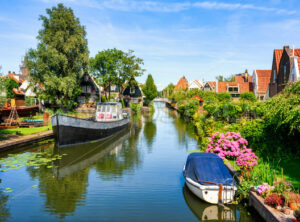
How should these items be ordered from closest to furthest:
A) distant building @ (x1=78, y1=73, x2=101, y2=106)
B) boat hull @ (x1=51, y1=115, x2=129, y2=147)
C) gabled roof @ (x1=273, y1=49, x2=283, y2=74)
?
boat hull @ (x1=51, y1=115, x2=129, y2=147) → gabled roof @ (x1=273, y1=49, x2=283, y2=74) → distant building @ (x1=78, y1=73, x2=101, y2=106)

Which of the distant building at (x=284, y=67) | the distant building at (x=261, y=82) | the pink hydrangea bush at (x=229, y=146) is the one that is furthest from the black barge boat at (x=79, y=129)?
the distant building at (x=261, y=82)

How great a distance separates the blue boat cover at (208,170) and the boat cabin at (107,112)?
782 inches

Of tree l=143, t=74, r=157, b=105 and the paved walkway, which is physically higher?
tree l=143, t=74, r=157, b=105

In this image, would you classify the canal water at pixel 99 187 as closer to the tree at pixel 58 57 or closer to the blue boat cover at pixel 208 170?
the blue boat cover at pixel 208 170

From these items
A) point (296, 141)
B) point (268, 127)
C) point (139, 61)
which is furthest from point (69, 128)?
point (139, 61)

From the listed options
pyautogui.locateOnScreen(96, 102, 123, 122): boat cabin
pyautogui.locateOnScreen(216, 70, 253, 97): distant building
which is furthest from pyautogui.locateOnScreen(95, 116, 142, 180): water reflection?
pyautogui.locateOnScreen(216, 70, 253, 97): distant building

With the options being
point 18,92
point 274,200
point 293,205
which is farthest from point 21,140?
point 18,92

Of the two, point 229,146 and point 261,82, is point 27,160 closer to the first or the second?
point 229,146

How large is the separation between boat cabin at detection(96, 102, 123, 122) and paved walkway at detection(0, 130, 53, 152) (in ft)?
24.4

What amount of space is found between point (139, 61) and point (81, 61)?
19.4 m

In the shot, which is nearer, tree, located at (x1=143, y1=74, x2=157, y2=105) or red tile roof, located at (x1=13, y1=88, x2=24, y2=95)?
red tile roof, located at (x1=13, y1=88, x2=24, y2=95)

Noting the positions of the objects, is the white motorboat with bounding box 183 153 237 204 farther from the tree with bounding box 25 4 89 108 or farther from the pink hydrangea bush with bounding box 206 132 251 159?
the tree with bounding box 25 4 89 108

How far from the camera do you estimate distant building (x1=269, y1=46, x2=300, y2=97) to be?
28481 millimetres

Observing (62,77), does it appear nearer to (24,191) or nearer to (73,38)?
(73,38)
